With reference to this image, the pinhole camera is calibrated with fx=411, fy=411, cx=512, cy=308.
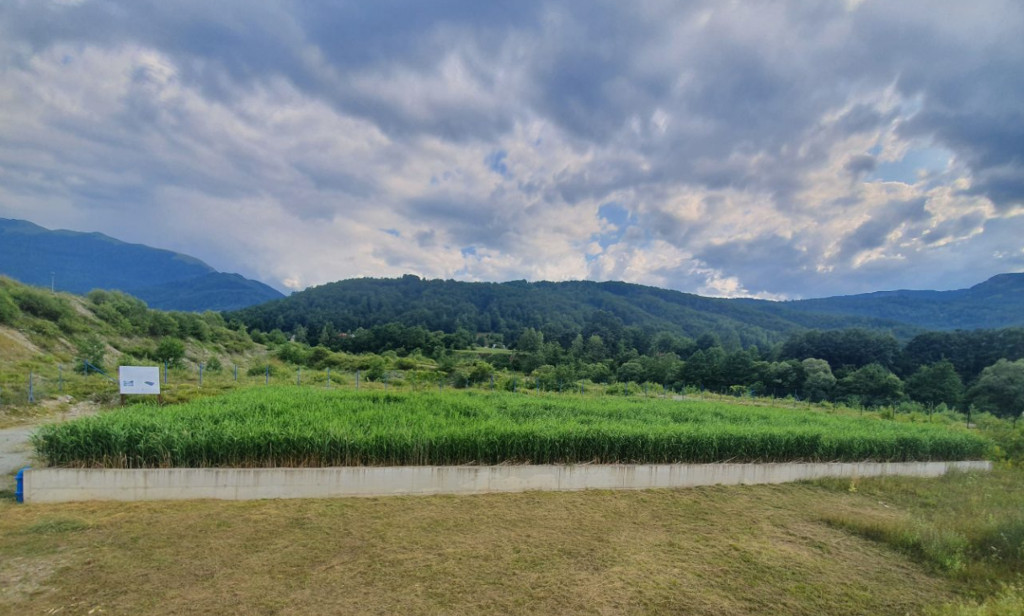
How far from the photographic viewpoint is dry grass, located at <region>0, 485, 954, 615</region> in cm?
394

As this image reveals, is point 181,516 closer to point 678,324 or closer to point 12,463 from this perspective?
point 12,463

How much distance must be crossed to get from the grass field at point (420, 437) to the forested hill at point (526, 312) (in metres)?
70.8

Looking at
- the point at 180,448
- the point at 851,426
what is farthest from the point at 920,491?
the point at 180,448

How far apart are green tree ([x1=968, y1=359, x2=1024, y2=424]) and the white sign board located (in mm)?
50002

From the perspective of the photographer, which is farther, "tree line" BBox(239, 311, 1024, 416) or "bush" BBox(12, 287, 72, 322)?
"tree line" BBox(239, 311, 1024, 416)

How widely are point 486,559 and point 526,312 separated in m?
111

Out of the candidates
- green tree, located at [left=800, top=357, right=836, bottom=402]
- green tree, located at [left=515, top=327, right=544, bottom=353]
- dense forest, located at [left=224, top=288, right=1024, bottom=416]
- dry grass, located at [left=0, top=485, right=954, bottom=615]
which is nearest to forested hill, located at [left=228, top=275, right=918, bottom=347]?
green tree, located at [left=515, top=327, right=544, bottom=353]

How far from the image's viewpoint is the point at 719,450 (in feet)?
29.8

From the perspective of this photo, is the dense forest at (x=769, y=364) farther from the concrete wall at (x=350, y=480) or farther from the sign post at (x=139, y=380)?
the sign post at (x=139, y=380)

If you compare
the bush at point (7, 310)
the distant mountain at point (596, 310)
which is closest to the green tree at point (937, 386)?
the distant mountain at point (596, 310)

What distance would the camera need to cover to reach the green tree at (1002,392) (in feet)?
103

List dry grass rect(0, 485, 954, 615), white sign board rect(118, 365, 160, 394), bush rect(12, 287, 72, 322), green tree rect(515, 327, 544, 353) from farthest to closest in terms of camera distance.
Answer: green tree rect(515, 327, 544, 353)
bush rect(12, 287, 72, 322)
white sign board rect(118, 365, 160, 394)
dry grass rect(0, 485, 954, 615)

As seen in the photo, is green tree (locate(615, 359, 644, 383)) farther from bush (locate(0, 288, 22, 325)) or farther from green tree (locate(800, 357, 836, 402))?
bush (locate(0, 288, 22, 325))

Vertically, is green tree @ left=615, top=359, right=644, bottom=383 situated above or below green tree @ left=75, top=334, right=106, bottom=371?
below
